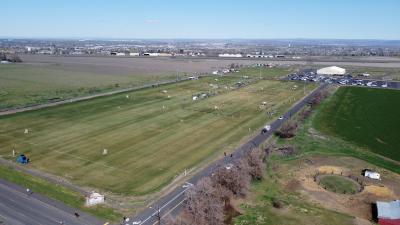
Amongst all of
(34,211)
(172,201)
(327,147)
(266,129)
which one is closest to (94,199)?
(34,211)

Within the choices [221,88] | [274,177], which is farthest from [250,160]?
[221,88]

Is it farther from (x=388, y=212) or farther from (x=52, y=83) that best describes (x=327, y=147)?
(x=52, y=83)

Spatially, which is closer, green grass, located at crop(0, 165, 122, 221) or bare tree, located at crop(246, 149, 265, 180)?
green grass, located at crop(0, 165, 122, 221)

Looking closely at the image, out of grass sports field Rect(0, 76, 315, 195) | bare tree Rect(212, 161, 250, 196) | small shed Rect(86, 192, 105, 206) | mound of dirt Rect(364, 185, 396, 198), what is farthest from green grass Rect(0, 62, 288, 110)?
mound of dirt Rect(364, 185, 396, 198)

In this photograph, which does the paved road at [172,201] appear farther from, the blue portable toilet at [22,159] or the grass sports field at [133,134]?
the blue portable toilet at [22,159]

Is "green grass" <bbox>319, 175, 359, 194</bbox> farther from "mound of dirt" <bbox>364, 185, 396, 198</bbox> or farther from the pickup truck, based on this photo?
the pickup truck

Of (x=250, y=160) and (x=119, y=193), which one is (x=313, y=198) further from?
(x=119, y=193)
